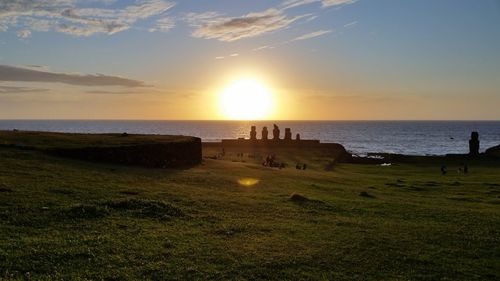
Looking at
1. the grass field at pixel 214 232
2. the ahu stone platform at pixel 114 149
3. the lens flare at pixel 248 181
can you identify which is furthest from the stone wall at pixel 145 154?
the lens flare at pixel 248 181

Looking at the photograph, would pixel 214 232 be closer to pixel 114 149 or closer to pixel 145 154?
pixel 114 149

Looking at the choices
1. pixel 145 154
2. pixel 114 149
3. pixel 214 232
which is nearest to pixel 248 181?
pixel 145 154

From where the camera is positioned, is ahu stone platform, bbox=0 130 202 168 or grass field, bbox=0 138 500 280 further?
ahu stone platform, bbox=0 130 202 168

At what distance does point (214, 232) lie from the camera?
16.7 meters

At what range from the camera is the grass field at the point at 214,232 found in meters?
13.0

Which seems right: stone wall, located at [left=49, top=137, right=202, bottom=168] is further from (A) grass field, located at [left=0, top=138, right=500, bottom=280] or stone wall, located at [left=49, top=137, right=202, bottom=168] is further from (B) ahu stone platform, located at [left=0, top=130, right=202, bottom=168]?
(A) grass field, located at [left=0, top=138, right=500, bottom=280]

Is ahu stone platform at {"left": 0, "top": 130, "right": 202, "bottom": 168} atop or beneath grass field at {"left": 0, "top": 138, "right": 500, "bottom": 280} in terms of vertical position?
atop

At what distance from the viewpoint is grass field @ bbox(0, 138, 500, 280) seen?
13.0m

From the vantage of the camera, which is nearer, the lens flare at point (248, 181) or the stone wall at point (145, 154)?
the lens flare at point (248, 181)

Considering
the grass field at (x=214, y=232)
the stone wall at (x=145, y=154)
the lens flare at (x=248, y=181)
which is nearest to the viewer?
the grass field at (x=214, y=232)

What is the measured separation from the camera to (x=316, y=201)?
24.3 metres

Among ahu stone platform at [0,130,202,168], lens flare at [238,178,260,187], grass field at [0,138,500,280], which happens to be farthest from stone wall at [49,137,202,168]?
lens flare at [238,178,260,187]

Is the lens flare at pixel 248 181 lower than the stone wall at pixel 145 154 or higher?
lower

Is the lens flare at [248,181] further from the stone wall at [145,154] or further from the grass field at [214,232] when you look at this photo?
the stone wall at [145,154]
